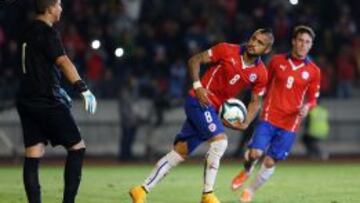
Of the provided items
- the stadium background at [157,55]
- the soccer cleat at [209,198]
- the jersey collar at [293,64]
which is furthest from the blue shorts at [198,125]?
the stadium background at [157,55]

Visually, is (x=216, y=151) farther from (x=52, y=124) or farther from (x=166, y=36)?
(x=166, y=36)

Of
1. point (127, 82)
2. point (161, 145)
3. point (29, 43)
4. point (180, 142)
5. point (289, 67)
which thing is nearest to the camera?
point (29, 43)

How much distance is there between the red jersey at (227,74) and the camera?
13328 mm

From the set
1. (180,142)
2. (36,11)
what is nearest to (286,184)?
(180,142)

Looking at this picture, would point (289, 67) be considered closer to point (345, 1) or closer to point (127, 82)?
point (127, 82)

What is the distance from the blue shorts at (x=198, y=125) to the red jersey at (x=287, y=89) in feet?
6.45

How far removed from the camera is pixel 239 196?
15.3 m

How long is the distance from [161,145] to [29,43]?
626 inches

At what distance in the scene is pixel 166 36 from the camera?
27.6 m

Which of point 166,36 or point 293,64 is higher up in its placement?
point 293,64

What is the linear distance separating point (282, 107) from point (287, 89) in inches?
11.0

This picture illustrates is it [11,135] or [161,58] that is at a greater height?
[161,58]

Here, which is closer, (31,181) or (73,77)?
(73,77)

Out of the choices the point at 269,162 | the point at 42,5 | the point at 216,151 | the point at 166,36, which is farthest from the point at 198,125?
the point at 166,36
